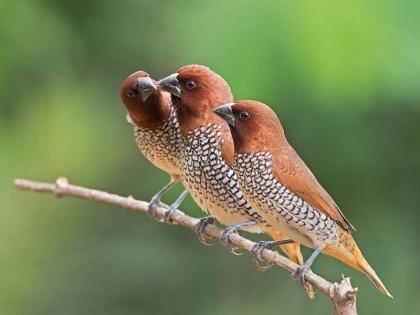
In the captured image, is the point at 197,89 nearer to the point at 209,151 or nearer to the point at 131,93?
the point at 131,93

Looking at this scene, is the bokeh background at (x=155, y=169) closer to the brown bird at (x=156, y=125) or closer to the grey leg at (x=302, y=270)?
the brown bird at (x=156, y=125)

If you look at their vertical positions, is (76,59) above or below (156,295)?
above

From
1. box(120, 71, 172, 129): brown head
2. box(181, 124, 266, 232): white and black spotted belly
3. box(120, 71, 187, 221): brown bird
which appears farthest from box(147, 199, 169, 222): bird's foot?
box(120, 71, 172, 129): brown head

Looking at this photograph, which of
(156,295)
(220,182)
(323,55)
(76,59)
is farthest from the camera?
(156,295)

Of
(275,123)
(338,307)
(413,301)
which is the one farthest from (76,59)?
(338,307)

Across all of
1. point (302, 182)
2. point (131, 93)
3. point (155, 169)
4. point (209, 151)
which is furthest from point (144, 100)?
point (155, 169)

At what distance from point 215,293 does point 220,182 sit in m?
2.59

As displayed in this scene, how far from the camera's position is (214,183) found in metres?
3.96

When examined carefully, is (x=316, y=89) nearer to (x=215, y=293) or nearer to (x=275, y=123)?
(x=275, y=123)

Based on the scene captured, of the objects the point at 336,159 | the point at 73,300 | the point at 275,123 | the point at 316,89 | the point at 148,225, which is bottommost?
the point at 73,300

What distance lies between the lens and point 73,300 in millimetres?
6941

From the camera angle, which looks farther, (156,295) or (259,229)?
(156,295)

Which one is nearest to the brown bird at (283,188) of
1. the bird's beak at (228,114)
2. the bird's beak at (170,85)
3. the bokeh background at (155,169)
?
the bird's beak at (228,114)

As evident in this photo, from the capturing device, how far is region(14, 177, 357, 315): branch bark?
268cm
